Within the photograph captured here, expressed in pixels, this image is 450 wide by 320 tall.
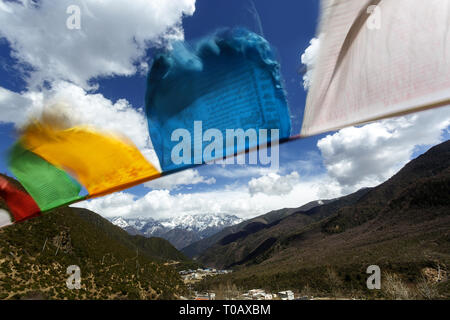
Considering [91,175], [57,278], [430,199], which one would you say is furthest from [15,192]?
[430,199]

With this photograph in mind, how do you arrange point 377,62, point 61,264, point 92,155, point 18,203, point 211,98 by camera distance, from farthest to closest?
point 61,264 < point 18,203 < point 92,155 < point 211,98 < point 377,62

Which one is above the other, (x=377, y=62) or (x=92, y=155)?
(x=377, y=62)

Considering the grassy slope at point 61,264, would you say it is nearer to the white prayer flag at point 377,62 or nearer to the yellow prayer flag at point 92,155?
the yellow prayer flag at point 92,155

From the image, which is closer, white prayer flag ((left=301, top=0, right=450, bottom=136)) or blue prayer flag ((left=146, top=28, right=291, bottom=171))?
white prayer flag ((left=301, top=0, right=450, bottom=136))

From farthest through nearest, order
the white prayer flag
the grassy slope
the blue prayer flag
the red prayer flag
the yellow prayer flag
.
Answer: the grassy slope, the red prayer flag, the yellow prayer flag, the blue prayer flag, the white prayer flag

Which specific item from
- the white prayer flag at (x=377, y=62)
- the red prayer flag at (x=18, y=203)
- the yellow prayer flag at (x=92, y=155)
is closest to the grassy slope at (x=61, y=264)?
the red prayer flag at (x=18, y=203)

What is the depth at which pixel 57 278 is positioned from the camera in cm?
2716

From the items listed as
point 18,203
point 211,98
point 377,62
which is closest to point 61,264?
point 18,203

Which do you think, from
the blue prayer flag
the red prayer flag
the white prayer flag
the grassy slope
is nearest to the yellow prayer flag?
the blue prayer flag

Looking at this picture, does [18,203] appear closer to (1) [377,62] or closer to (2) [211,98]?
(2) [211,98]

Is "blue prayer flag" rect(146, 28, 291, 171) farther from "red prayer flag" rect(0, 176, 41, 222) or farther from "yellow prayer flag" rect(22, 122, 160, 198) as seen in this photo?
"red prayer flag" rect(0, 176, 41, 222)

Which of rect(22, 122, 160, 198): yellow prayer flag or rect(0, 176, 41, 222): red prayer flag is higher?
rect(22, 122, 160, 198): yellow prayer flag

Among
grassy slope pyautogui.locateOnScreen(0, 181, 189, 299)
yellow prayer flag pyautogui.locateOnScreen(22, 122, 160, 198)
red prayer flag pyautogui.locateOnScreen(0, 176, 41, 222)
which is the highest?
yellow prayer flag pyautogui.locateOnScreen(22, 122, 160, 198)

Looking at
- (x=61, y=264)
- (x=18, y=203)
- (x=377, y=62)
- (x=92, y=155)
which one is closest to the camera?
(x=377, y=62)
